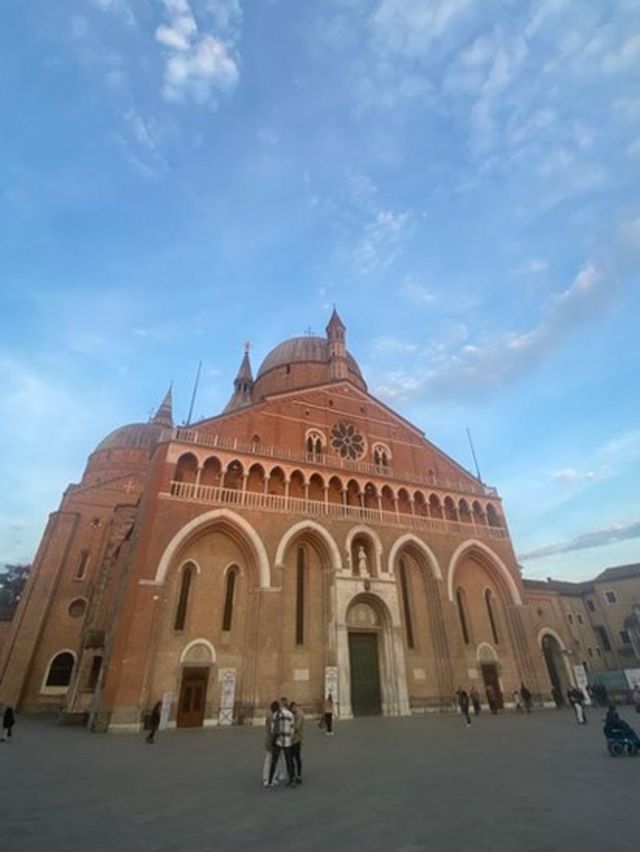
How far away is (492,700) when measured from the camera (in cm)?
2141

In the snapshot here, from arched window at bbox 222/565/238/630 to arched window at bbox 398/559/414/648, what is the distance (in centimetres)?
898

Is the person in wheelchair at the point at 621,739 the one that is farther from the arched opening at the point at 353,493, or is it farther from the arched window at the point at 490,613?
the arched window at the point at 490,613

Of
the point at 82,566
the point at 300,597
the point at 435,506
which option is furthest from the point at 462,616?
the point at 82,566

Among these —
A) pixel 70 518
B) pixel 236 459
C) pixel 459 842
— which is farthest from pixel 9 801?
pixel 70 518

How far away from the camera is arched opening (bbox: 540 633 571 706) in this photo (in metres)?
25.2

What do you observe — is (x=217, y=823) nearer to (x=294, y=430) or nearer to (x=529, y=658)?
(x=294, y=430)

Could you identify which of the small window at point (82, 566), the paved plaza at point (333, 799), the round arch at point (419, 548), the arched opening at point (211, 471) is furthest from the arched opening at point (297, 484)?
the small window at point (82, 566)

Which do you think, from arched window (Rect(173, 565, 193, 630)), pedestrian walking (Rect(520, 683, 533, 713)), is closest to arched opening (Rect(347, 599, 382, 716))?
pedestrian walking (Rect(520, 683, 533, 713))

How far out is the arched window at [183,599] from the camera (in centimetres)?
1786

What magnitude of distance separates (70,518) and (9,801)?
2877cm

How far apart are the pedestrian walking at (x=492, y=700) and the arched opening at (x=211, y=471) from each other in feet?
55.0

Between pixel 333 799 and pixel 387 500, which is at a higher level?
pixel 387 500

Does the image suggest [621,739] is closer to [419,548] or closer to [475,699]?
[475,699]

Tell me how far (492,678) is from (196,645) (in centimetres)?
1550
